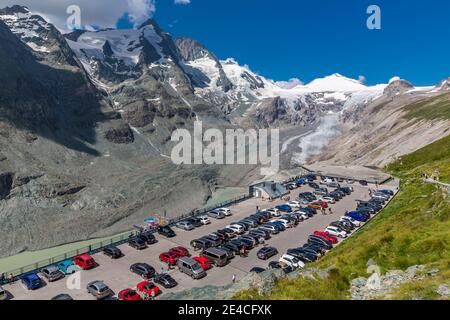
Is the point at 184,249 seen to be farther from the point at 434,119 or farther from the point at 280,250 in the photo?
the point at 434,119

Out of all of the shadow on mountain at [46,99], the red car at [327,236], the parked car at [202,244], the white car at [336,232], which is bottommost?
the parked car at [202,244]

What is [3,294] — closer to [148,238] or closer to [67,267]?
[67,267]

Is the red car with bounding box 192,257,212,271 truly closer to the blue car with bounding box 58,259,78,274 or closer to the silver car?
the silver car

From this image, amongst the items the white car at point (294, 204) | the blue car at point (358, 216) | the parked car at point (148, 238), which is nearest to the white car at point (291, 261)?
the blue car at point (358, 216)

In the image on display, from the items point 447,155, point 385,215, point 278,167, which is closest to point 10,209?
point 385,215

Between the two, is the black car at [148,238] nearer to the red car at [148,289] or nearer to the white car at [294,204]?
the red car at [148,289]

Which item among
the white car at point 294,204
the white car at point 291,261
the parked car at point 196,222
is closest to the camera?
the white car at point 291,261
